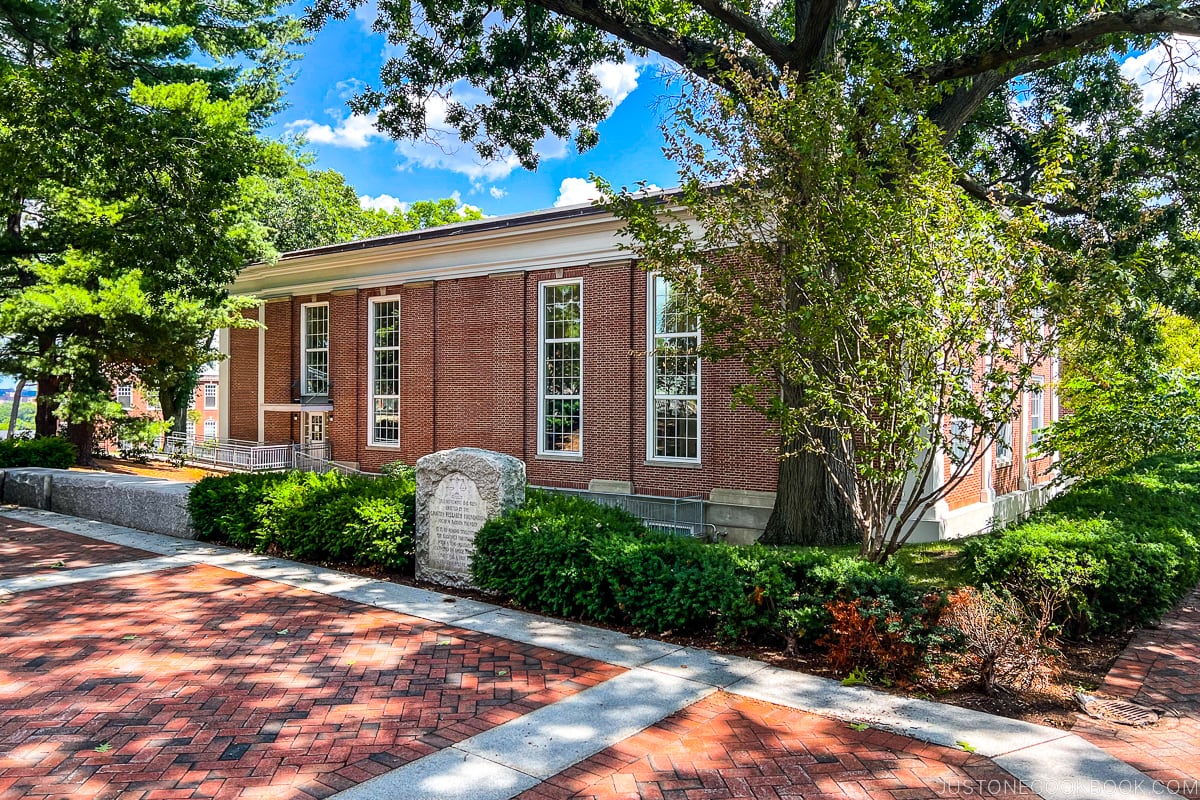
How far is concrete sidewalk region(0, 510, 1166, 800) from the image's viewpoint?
422 centimetres

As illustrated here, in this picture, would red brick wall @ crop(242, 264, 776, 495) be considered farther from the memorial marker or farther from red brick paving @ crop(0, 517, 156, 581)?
red brick paving @ crop(0, 517, 156, 581)

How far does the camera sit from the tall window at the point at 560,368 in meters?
19.4

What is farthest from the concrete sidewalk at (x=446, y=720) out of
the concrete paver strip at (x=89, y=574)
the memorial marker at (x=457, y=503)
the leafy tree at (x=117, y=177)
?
the leafy tree at (x=117, y=177)

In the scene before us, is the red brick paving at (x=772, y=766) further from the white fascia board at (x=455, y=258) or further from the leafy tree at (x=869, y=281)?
the white fascia board at (x=455, y=258)

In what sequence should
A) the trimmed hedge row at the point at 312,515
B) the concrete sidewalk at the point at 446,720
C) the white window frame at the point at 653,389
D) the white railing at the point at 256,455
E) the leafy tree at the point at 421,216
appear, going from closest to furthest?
1. the concrete sidewalk at the point at 446,720
2. the trimmed hedge row at the point at 312,515
3. the white window frame at the point at 653,389
4. the white railing at the point at 256,455
5. the leafy tree at the point at 421,216

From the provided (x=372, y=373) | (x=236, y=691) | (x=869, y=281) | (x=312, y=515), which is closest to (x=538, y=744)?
(x=236, y=691)

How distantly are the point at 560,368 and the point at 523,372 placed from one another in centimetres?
108

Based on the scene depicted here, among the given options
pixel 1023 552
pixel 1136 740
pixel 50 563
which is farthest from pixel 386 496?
pixel 1136 740

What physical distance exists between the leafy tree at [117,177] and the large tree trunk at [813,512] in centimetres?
1045

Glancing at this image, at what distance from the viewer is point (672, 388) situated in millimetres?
17922

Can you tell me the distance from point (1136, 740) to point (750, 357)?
451 cm

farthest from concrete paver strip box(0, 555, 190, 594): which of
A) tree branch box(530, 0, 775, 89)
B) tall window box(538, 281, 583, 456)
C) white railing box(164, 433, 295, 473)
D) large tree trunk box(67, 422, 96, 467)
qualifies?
white railing box(164, 433, 295, 473)

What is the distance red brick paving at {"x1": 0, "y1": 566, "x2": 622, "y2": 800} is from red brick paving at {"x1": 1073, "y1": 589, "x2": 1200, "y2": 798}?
3.41 m

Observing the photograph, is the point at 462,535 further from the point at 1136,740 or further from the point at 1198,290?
the point at 1198,290
